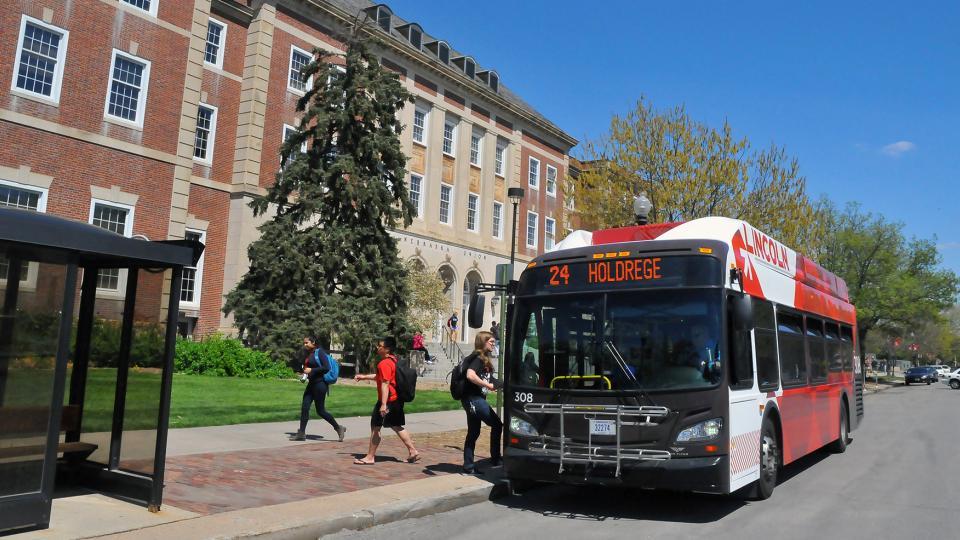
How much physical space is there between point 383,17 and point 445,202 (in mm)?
10608

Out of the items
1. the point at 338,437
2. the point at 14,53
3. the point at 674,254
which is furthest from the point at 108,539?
the point at 14,53

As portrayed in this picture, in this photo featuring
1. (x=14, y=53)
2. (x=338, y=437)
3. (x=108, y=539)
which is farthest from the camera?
(x=14, y=53)

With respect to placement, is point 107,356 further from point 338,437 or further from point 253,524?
point 338,437

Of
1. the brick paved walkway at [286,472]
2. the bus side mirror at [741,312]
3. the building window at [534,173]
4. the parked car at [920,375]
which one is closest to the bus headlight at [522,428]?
the brick paved walkway at [286,472]

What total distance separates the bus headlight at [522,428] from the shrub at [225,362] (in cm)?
1525

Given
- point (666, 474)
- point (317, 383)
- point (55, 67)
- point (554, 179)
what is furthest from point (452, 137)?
point (666, 474)

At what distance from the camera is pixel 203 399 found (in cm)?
1536

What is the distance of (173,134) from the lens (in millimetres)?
24250

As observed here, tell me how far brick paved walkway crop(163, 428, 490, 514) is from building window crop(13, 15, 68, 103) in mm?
16073

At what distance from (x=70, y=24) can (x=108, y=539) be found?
20.8 meters

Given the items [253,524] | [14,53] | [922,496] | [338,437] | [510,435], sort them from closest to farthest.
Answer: [253,524]
[510,435]
[922,496]
[338,437]
[14,53]

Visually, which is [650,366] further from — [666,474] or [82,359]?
[82,359]

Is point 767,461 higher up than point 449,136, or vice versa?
point 449,136

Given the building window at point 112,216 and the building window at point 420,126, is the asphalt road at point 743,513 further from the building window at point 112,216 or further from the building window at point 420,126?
the building window at point 420,126
